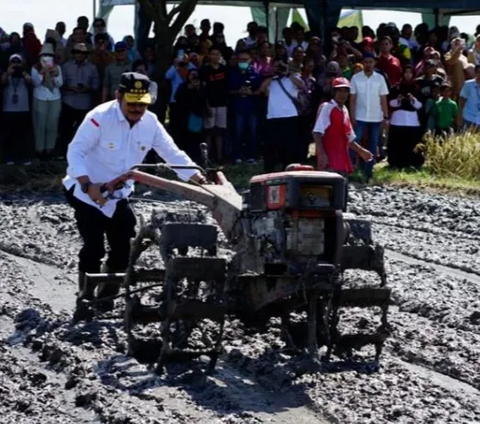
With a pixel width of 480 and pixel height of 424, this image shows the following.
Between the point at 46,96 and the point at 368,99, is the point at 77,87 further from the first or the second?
the point at 368,99

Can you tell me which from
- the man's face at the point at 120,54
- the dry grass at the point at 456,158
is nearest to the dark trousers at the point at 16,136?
the man's face at the point at 120,54

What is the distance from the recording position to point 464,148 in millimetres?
20047

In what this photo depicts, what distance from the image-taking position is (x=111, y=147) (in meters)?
10.2

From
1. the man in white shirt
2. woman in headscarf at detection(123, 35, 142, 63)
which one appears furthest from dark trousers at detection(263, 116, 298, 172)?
woman in headscarf at detection(123, 35, 142, 63)

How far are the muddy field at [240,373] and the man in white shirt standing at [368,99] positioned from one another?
6755mm

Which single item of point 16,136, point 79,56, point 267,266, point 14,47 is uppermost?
point 14,47

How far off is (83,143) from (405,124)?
37.0 feet

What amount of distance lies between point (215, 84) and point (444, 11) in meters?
7.26

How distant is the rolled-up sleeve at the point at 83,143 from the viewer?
10.0 meters

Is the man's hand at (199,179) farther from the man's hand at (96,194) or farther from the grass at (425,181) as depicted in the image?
the grass at (425,181)

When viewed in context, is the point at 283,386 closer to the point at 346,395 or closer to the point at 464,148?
the point at 346,395

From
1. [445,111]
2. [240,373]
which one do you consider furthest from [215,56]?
[240,373]

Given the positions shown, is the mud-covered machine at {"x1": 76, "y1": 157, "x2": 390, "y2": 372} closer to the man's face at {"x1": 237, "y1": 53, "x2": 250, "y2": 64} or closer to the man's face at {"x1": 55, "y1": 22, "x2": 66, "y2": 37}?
the man's face at {"x1": 237, "y1": 53, "x2": 250, "y2": 64}

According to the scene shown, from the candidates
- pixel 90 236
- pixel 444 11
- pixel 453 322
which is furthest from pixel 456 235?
pixel 444 11
